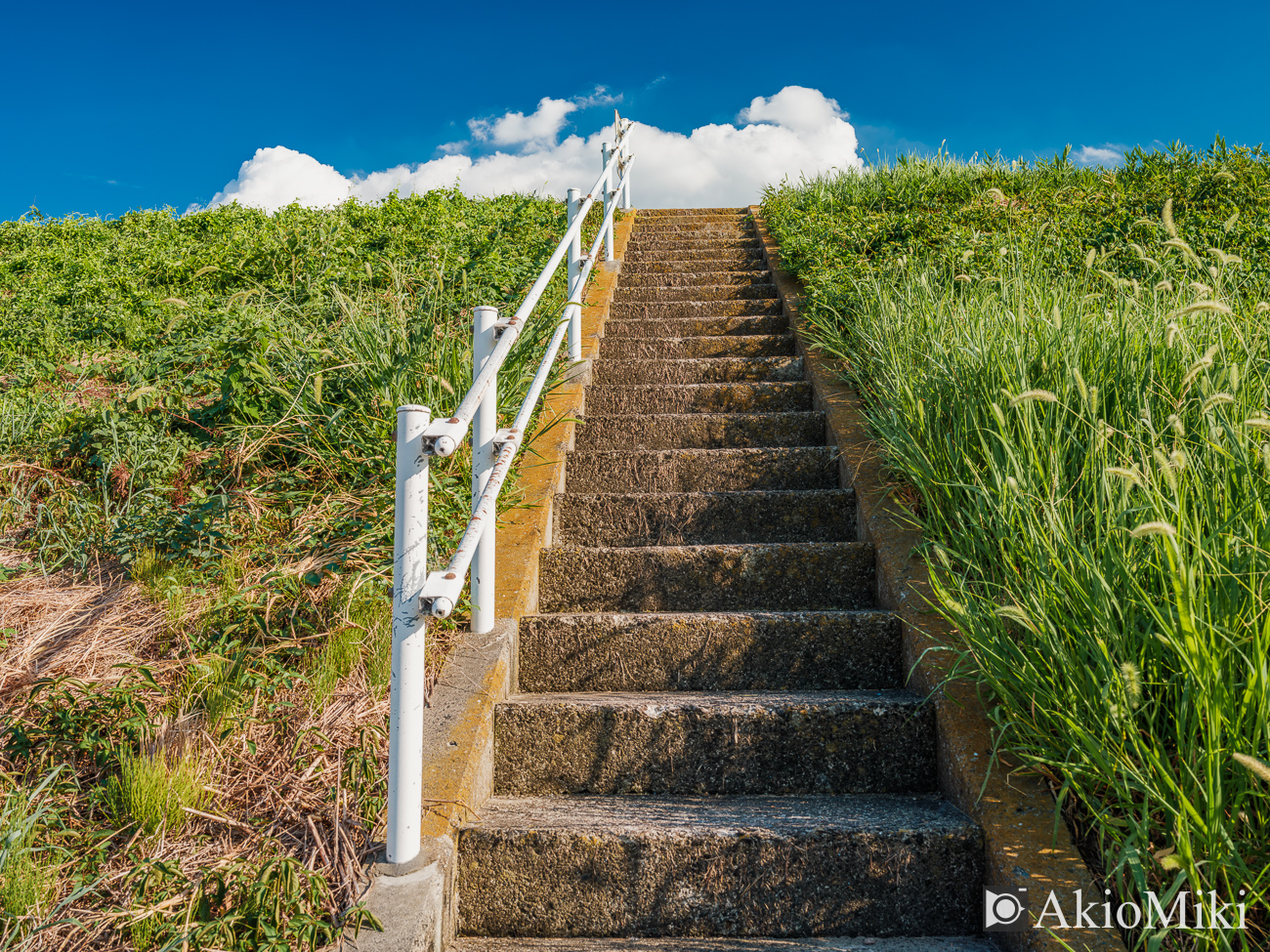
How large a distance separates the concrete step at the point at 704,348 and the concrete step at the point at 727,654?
2594 mm

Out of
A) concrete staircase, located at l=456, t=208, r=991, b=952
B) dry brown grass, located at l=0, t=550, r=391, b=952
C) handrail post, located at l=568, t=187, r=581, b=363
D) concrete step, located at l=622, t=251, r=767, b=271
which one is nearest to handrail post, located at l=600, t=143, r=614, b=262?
concrete step, located at l=622, t=251, r=767, b=271

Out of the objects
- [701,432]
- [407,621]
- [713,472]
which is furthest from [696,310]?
[407,621]

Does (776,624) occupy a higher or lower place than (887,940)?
higher

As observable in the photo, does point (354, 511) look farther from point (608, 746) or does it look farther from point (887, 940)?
point (887, 940)

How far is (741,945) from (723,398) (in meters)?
2.78

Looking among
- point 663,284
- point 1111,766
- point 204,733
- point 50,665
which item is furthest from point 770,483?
point 663,284

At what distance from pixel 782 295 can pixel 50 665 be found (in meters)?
4.70

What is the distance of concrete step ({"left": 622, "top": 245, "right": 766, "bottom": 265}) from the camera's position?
681 centimetres

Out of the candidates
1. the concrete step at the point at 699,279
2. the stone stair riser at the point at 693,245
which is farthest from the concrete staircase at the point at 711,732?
the stone stair riser at the point at 693,245

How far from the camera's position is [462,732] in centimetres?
188

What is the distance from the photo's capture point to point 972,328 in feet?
9.16

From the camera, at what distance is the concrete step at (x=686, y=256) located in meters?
6.81

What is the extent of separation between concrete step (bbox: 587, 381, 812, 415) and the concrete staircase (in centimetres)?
27

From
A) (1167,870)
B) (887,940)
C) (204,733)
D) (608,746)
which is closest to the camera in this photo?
(1167,870)
